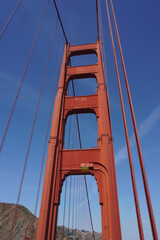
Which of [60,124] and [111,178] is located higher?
[60,124]

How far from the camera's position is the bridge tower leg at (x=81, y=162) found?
32.5 ft

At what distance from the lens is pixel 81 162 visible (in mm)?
12375

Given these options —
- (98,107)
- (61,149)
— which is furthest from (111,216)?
(98,107)

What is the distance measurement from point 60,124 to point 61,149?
229cm

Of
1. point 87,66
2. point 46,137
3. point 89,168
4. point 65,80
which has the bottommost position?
point 89,168

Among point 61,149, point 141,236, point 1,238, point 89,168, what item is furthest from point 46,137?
point 1,238

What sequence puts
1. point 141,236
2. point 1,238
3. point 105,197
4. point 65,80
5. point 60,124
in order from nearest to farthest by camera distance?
point 141,236, point 105,197, point 60,124, point 65,80, point 1,238

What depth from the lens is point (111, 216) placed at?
9742mm

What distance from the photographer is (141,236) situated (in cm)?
302

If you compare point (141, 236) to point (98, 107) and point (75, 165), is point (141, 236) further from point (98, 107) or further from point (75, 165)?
point (98, 107)

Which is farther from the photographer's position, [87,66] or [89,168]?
[87,66]

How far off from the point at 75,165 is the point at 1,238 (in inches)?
2071

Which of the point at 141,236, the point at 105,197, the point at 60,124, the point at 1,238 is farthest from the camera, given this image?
the point at 1,238

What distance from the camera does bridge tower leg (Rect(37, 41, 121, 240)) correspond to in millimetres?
9906
